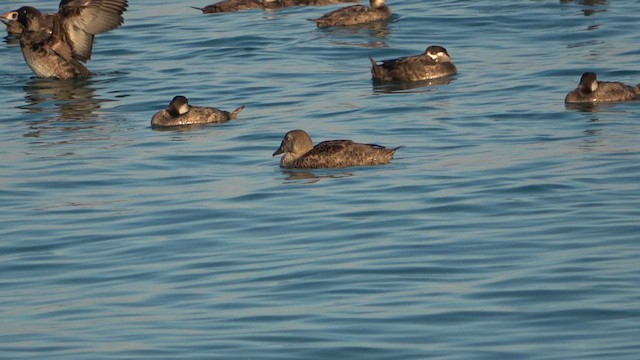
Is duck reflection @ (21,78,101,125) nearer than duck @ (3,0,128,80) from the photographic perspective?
Yes

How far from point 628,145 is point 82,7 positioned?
10.5 meters

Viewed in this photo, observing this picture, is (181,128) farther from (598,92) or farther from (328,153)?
(598,92)

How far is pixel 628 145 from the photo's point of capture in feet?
61.6

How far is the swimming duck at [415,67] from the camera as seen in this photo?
24.5 metres

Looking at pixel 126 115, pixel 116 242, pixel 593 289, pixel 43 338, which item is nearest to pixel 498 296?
pixel 593 289

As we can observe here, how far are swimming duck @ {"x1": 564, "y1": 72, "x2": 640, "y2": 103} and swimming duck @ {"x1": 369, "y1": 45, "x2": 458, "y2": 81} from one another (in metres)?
3.47

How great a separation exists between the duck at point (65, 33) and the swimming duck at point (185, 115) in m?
4.74

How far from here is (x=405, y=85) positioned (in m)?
24.8

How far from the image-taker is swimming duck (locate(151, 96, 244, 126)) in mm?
21562

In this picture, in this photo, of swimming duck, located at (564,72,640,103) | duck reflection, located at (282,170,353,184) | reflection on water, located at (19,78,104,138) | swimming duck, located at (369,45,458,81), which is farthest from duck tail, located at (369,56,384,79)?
duck reflection, located at (282,170,353,184)

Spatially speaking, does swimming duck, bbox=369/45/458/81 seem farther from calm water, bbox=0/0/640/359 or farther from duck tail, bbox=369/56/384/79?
calm water, bbox=0/0/640/359

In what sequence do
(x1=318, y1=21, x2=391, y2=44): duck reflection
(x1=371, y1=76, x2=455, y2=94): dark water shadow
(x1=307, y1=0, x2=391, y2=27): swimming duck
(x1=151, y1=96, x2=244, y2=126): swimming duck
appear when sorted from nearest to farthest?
(x1=151, y1=96, x2=244, y2=126): swimming duck
(x1=371, y1=76, x2=455, y2=94): dark water shadow
(x1=318, y1=21, x2=391, y2=44): duck reflection
(x1=307, y1=0, x2=391, y2=27): swimming duck

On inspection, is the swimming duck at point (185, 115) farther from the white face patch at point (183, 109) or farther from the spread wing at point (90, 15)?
the spread wing at point (90, 15)

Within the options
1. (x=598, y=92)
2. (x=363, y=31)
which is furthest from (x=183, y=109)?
(x=363, y=31)
